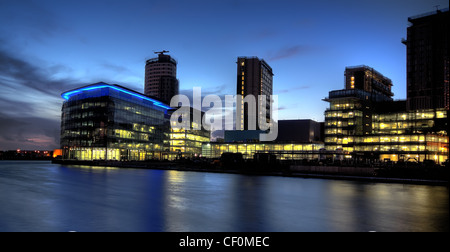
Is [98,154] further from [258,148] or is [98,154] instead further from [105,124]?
[258,148]

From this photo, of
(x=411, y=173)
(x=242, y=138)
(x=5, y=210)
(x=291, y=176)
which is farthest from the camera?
(x=242, y=138)

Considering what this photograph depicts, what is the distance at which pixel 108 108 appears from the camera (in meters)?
128

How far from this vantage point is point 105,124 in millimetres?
127750

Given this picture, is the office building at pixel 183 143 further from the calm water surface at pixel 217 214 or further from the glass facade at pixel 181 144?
the calm water surface at pixel 217 214

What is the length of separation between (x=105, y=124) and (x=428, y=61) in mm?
127333

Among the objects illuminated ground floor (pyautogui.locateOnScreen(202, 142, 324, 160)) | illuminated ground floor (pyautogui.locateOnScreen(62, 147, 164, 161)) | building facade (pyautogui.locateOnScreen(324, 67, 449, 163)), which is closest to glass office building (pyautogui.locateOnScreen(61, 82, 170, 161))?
illuminated ground floor (pyautogui.locateOnScreen(62, 147, 164, 161))

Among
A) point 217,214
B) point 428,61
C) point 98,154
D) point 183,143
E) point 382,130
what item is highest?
point 428,61

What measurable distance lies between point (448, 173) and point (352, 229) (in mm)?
39049

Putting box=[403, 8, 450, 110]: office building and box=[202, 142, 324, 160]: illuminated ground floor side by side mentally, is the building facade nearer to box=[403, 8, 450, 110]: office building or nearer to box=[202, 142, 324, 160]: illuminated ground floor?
box=[403, 8, 450, 110]: office building

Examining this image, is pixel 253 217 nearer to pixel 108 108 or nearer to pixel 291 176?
pixel 291 176

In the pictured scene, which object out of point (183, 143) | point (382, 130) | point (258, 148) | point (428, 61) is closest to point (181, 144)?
point (183, 143)

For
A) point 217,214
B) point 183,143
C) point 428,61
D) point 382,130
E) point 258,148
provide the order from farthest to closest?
point 183,143, point 382,130, point 258,148, point 428,61, point 217,214

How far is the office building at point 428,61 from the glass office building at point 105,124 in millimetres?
112472

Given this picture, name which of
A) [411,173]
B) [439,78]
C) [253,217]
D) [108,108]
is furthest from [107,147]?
[439,78]
